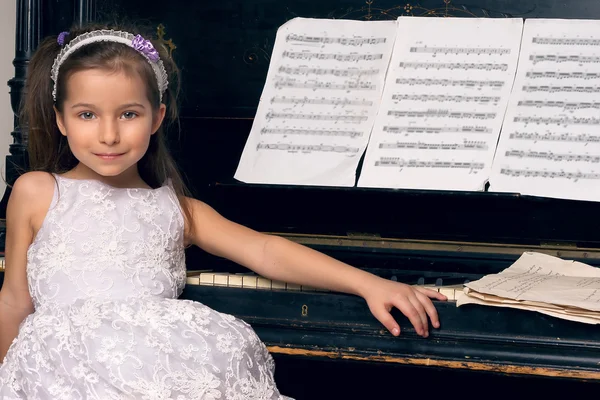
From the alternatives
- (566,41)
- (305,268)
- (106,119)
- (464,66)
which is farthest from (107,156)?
(566,41)

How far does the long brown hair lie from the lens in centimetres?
176

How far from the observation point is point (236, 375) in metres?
1.62

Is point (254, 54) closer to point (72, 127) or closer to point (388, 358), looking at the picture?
point (72, 127)

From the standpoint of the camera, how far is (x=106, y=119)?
5.52 ft

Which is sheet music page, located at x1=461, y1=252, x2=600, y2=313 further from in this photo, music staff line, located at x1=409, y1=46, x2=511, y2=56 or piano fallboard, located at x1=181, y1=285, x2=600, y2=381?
music staff line, located at x1=409, y1=46, x2=511, y2=56

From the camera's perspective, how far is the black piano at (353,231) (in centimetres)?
165

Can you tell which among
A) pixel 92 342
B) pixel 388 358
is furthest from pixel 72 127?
pixel 388 358

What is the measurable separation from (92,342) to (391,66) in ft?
3.45

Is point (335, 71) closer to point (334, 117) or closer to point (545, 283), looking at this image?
point (334, 117)

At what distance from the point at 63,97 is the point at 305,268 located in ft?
1.91

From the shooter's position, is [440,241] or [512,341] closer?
[512,341]

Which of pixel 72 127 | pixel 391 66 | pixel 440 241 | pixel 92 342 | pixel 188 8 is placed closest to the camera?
pixel 92 342

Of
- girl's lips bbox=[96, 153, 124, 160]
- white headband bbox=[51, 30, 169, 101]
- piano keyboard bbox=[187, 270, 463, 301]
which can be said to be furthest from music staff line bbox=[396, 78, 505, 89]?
girl's lips bbox=[96, 153, 124, 160]

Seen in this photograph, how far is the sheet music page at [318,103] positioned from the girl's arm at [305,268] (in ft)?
1.07
